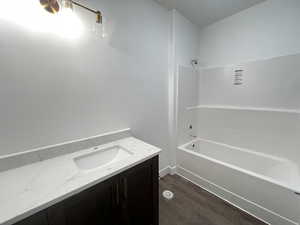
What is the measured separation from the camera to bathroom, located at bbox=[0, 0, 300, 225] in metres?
0.87

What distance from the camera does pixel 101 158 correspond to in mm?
1200

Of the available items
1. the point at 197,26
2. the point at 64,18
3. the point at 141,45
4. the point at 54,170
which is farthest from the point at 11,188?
the point at 197,26

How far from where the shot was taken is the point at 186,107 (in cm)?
222

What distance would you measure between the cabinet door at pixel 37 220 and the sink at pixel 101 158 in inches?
17.6

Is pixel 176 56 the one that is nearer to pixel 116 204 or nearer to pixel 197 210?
pixel 116 204

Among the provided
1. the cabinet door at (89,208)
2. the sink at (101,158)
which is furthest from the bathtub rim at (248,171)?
the cabinet door at (89,208)

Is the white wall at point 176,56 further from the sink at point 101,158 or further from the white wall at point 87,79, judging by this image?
the sink at point 101,158

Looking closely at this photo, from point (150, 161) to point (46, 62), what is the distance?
1.16 metres

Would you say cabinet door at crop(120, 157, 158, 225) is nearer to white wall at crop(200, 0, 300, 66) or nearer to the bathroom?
the bathroom

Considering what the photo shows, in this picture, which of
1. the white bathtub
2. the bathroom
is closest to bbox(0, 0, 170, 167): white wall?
the bathroom

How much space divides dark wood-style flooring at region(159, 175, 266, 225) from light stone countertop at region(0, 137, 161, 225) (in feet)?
2.95

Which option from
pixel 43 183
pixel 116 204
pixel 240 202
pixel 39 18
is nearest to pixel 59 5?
pixel 39 18

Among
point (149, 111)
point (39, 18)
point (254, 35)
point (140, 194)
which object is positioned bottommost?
point (140, 194)

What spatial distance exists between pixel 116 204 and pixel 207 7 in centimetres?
255
